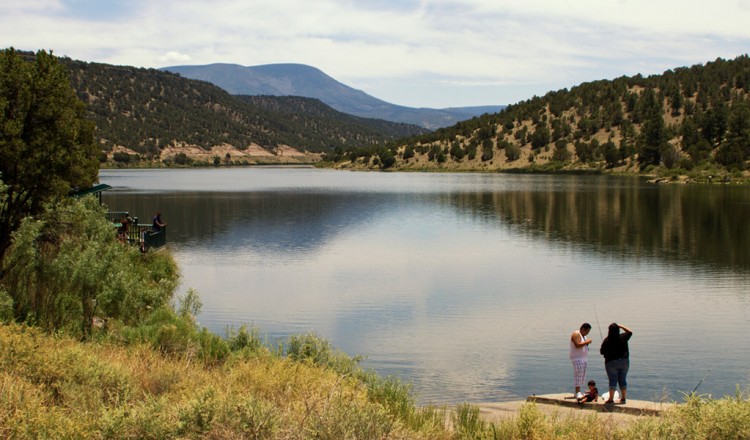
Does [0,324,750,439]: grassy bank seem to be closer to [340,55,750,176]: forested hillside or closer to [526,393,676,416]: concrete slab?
[526,393,676,416]: concrete slab

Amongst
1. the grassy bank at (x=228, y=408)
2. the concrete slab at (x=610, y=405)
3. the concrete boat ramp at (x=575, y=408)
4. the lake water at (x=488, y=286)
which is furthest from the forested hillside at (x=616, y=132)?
the grassy bank at (x=228, y=408)

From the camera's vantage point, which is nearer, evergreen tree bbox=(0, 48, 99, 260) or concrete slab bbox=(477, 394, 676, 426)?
concrete slab bbox=(477, 394, 676, 426)

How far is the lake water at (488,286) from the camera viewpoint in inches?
685

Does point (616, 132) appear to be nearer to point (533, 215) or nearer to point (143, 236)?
point (533, 215)

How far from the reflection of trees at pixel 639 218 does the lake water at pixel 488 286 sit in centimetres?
18

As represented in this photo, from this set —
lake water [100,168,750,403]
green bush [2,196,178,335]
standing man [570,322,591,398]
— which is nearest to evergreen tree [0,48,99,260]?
green bush [2,196,178,335]

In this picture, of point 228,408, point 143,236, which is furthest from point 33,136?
point 228,408

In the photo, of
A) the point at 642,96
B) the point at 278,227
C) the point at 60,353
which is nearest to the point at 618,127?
the point at 642,96

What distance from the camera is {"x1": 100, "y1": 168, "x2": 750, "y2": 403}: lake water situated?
57.1 feet

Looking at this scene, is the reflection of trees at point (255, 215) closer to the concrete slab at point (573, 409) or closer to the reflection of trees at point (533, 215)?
the reflection of trees at point (533, 215)

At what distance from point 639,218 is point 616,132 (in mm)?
88300

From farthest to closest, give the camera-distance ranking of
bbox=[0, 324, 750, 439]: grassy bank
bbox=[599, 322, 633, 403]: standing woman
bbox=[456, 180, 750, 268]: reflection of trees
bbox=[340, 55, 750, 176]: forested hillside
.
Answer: bbox=[340, 55, 750, 176]: forested hillside, bbox=[456, 180, 750, 268]: reflection of trees, bbox=[599, 322, 633, 403]: standing woman, bbox=[0, 324, 750, 439]: grassy bank

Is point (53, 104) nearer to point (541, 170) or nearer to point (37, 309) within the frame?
point (37, 309)

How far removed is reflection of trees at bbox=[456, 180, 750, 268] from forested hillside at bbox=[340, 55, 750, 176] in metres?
28.5
